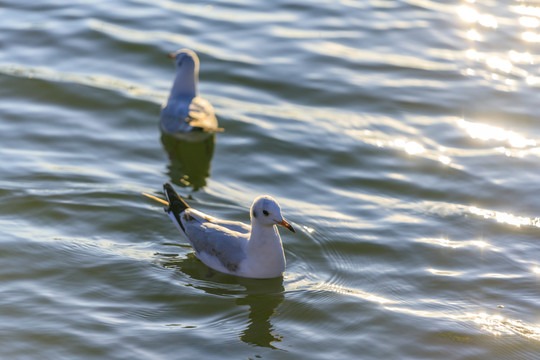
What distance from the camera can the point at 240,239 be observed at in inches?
353

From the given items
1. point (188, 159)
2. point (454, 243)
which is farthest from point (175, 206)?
point (454, 243)

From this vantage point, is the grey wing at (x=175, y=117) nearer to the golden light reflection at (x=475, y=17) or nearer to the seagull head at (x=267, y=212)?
the seagull head at (x=267, y=212)

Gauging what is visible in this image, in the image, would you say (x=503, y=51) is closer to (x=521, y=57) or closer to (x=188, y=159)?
(x=521, y=57)

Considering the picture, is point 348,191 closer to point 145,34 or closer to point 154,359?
point 154,359

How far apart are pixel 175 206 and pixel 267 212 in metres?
1.56

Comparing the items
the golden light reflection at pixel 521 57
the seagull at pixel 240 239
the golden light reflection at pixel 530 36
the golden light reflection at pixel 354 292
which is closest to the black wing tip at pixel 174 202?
the seagull at pixel 240 239

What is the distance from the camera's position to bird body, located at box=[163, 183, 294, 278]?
27.9 feet

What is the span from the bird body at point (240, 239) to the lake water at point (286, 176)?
0.58 ft

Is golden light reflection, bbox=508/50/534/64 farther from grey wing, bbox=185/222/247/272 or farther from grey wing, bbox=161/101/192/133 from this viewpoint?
grey wing, bbox=185/222/247/272

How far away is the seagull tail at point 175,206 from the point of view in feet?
30.9

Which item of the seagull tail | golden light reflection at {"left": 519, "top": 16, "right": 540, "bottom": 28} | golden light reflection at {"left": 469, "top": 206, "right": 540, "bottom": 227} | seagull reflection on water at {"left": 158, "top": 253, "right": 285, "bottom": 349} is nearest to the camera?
seagull reflection on water at {"left": 158, "top": 253, "right": 285, "bottom": 349}

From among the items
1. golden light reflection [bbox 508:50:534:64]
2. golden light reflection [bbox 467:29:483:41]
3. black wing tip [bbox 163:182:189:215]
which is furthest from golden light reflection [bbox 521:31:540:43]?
black wing tip [bbox 163:182:189:215]

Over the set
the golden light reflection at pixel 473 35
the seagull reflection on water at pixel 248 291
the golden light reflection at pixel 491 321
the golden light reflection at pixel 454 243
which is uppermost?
the golden light reflection at pixel 473 35

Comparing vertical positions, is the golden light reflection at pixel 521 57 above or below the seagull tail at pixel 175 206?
above
